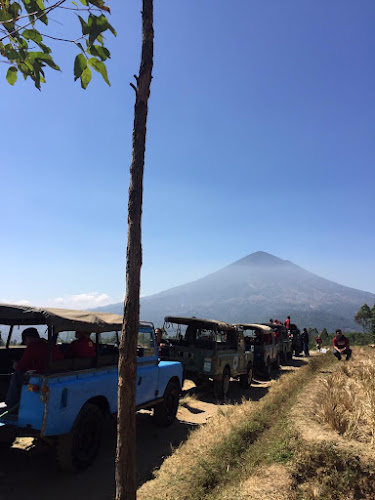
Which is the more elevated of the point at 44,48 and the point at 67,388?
the point at 44,48

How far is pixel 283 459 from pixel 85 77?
5.37 meters

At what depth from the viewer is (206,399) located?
11.0 meters

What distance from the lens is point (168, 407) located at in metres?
8.15

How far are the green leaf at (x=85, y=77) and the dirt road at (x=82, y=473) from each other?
4.95 metres

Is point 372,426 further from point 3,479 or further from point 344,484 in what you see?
point 3,479

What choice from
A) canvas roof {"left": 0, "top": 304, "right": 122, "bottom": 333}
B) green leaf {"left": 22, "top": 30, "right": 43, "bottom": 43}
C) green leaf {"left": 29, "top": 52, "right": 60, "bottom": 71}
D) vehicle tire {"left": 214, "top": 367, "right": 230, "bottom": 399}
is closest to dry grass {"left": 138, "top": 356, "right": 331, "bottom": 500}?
canvas roof {"left": 0, "top": 304, "right": 122, "bottom": 333}

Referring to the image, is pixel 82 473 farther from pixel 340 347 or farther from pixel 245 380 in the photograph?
pixel 340 347

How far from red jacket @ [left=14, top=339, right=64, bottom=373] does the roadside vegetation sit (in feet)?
7.49

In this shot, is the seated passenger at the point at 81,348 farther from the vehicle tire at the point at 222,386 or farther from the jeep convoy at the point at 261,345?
the jeep convoy at the point at 261,345

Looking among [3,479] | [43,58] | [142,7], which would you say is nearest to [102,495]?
[3,479]

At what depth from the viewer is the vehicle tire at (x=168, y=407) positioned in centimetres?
790

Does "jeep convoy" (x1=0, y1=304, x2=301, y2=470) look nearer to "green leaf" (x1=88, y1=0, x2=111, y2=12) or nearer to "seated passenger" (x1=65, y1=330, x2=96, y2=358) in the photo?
"seated passenger" (x1=65, y1=330, x2=96, y2=358)

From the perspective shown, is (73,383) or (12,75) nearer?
(12,75)

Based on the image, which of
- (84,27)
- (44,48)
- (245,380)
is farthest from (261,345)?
(84,27)
